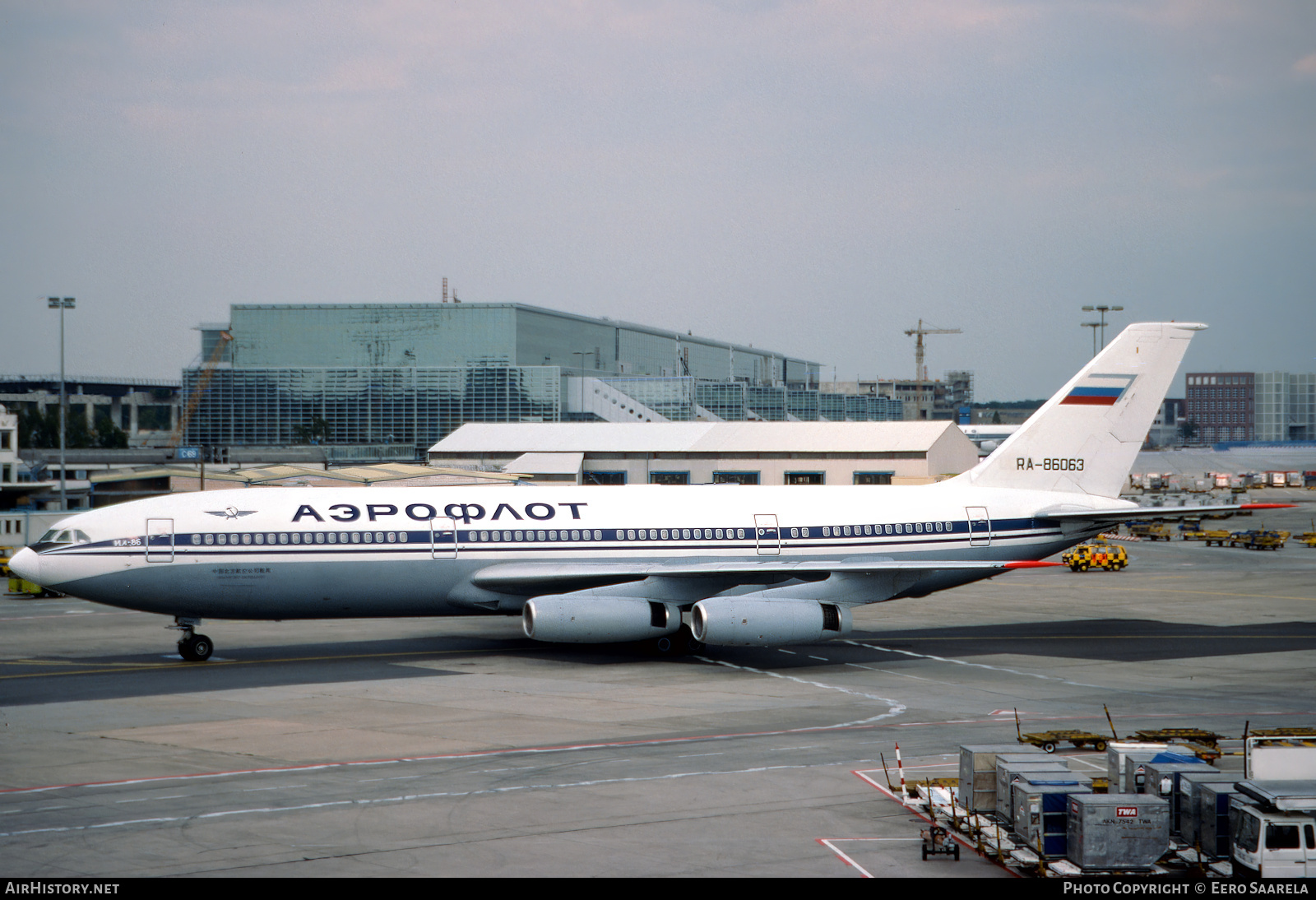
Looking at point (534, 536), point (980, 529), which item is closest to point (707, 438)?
point (980, 529)

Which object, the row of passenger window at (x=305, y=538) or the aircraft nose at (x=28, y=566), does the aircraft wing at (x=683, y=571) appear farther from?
the aircraft nose at (x=28, y=566)

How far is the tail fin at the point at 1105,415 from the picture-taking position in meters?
42.2

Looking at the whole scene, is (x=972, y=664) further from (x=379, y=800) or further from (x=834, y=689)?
(x=379, y=800)

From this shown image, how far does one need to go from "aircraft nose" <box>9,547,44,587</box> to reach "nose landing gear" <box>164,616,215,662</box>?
3.73m

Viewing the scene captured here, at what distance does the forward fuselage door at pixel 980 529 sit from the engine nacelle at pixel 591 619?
36.8 feet

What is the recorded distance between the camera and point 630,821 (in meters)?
18.7

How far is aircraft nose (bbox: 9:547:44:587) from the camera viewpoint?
112ft

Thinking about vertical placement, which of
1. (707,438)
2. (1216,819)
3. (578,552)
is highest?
(707,438)

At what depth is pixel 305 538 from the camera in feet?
116

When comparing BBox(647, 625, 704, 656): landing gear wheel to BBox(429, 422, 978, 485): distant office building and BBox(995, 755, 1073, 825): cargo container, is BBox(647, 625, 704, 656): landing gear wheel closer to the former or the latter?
BBox(995, 755, 1073, 825): cargo container

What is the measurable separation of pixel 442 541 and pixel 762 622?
9435 mm

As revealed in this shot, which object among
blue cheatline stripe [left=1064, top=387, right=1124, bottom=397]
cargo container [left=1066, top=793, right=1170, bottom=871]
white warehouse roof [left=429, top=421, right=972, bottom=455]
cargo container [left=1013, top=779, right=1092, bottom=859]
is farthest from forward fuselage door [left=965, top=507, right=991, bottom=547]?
white warehouse roof [left=429, top=421, right=972, bottom=455]
